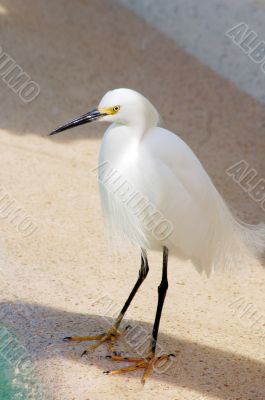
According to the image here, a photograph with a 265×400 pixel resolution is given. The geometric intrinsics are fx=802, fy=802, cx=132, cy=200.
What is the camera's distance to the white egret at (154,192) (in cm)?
311

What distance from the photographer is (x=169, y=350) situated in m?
3.59

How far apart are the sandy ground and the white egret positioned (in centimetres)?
29

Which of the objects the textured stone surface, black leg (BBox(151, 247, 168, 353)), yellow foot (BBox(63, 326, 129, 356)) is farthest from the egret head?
the textured stone surface

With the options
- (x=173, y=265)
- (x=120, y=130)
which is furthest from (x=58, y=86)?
(x=120, y=130)

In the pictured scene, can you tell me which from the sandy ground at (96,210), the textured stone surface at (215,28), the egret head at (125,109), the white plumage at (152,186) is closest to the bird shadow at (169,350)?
the sandy ground at (96,210)

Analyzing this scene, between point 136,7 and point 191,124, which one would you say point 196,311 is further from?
point 136,7

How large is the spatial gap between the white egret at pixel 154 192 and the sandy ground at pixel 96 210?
0.29m

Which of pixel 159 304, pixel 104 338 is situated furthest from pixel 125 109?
pixel 104 338

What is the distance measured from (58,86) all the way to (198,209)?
3.20 metres

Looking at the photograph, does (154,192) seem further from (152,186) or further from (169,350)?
(169,350)

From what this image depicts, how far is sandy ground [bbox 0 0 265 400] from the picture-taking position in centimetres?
345

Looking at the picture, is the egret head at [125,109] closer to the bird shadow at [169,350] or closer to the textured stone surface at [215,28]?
the bird shadow at [169,350]

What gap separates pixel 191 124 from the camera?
19.5ft

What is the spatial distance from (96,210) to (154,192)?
1.67 metres
